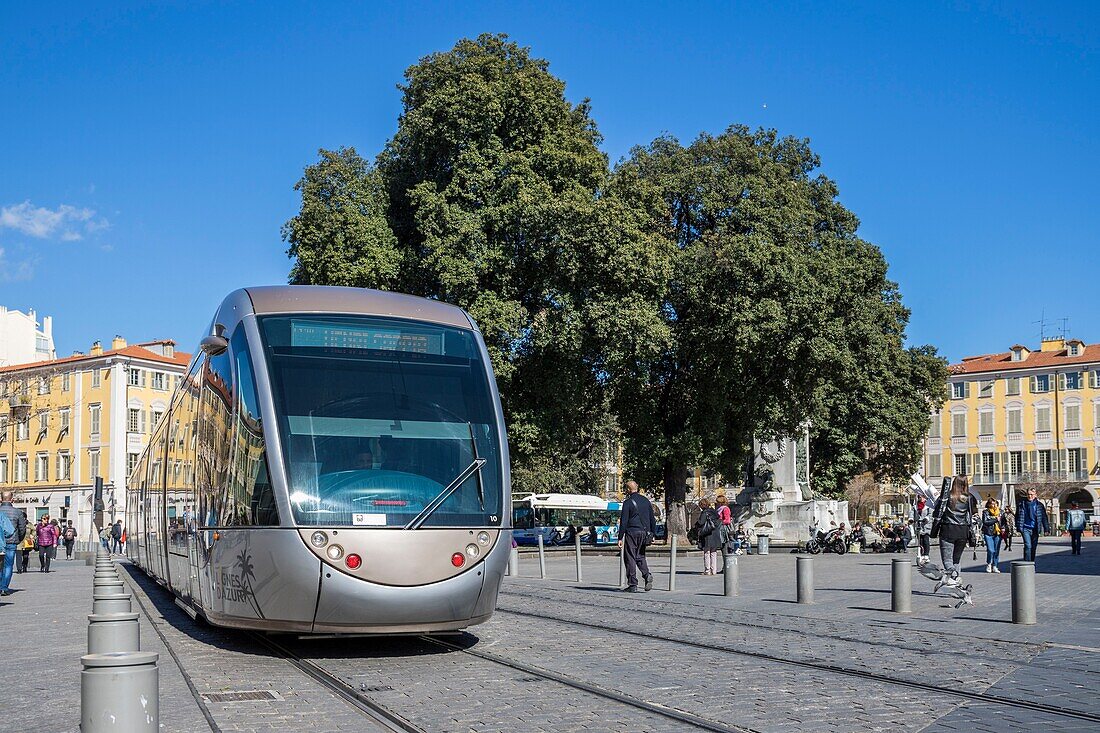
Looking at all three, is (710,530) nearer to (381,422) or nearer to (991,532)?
(991,532)

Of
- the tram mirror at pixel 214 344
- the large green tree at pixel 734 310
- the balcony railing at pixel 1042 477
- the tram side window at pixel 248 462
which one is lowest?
the balcony railing at pixel 1042 477

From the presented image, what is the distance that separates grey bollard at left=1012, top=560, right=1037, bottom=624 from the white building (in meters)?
87.7

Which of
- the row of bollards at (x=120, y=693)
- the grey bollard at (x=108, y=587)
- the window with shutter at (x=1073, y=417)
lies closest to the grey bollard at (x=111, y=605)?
the grey bollard at (x=108, y=587)

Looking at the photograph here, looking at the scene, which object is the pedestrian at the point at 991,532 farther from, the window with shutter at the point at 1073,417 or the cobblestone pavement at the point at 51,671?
the window with shutter at the point at 1073,417

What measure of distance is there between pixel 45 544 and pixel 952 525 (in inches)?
1109

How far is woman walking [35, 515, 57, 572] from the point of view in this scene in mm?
35781

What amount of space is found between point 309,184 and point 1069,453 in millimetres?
75677

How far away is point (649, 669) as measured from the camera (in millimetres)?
10148

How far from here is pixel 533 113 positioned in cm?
3534

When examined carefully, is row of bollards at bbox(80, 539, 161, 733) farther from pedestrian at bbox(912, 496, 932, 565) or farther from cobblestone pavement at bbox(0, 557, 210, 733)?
pedestrian at bbox(912, 496, 932, 565)

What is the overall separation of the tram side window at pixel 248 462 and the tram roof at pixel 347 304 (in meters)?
0.43

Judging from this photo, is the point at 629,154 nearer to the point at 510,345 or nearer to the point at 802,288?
the point at 802,288

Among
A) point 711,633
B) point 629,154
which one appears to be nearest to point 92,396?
point 629,154

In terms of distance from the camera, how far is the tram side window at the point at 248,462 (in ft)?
33.4
